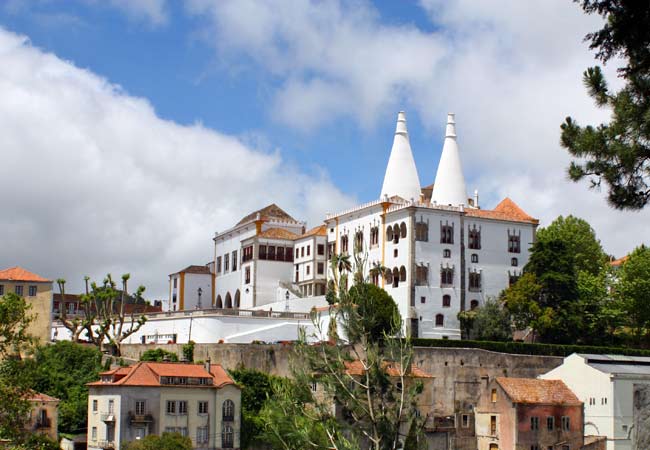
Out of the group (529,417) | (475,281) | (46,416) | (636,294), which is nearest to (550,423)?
(529,417)

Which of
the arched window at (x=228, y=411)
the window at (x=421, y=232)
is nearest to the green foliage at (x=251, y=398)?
the arched window at (x=228, y=411)

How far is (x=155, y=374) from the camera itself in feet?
185

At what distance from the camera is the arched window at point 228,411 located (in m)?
56.6

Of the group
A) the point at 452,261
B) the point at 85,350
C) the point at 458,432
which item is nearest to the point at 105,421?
the point at 85,350

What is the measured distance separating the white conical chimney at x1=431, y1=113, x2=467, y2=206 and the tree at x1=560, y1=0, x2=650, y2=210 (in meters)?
56.5

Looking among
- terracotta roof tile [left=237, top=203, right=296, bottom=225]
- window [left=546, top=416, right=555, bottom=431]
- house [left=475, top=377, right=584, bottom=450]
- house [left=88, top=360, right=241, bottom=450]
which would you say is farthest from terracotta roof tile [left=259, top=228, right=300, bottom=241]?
window [left=546, top=416, right=555, bottom=431]

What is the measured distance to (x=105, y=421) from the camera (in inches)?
2163

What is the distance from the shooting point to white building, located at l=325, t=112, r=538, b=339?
66.7 meters

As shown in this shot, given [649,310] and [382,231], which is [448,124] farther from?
[649,310]

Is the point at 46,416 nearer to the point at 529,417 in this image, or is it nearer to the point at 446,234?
the point at 529,417

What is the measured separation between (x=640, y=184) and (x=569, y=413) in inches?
1677

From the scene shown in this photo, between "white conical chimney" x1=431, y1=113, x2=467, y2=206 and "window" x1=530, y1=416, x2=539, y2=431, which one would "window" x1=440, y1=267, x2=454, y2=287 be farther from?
"window" x1=530, y1=416, x2=539, y2=431

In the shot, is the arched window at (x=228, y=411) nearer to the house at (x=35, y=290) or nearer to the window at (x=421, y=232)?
the window at (x=421, y=232)

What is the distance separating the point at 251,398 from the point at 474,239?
774 inches
